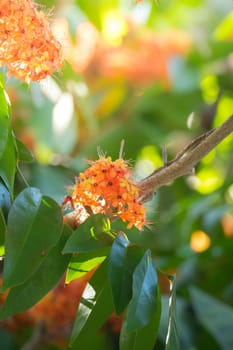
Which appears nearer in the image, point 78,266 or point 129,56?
point 78,266

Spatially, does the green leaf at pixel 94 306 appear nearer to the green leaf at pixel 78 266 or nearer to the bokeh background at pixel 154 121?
the green leaf at pixel 78 266

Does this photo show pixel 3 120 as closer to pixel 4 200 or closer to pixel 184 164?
pixel 4 200

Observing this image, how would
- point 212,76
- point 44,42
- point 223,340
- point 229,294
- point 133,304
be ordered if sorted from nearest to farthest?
point 133,304 < point 44,42 < point 223,340 < point 229,294 < point 212,76

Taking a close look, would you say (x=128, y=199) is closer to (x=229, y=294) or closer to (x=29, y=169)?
(x=229, y=294)

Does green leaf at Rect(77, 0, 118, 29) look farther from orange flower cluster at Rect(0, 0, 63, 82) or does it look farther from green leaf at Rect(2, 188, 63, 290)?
green leaf at Rect(2, 188, 63, 290)

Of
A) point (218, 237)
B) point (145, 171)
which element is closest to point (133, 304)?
point (218, 237)

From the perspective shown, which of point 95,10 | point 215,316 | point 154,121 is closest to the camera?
point 215,316

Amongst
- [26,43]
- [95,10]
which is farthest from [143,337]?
[95,10]
